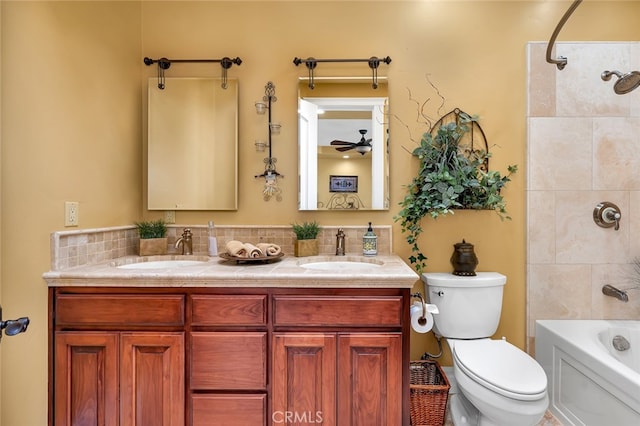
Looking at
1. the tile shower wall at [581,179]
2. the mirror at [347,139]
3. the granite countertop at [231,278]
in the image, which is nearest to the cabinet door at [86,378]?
the granite countertop at [231,278]

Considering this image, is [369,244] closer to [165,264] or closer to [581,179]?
[165,264]

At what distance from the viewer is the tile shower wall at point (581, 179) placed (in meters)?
2.00

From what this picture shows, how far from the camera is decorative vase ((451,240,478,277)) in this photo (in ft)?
6.30

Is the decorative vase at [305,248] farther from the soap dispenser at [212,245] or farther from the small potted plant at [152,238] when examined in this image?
the small potted plant at [152,238]

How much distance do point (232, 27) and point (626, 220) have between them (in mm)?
2708

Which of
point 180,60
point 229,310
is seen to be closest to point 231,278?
point 229,310

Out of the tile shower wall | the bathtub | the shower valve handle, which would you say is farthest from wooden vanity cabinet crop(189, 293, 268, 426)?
the shower valve handle

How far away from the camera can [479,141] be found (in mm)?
2057

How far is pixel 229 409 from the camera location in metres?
1.43

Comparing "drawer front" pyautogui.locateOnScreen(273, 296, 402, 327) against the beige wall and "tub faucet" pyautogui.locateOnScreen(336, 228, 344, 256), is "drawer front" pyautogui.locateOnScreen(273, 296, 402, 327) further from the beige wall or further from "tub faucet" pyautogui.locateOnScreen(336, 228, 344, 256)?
the beige wall

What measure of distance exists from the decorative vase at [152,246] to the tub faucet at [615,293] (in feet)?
8.76

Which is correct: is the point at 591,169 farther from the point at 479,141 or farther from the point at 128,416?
the point at 128,416

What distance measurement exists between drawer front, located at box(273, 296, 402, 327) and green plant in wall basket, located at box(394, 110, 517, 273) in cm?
65

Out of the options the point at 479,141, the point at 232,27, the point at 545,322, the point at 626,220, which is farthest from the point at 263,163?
the point at 626,220
